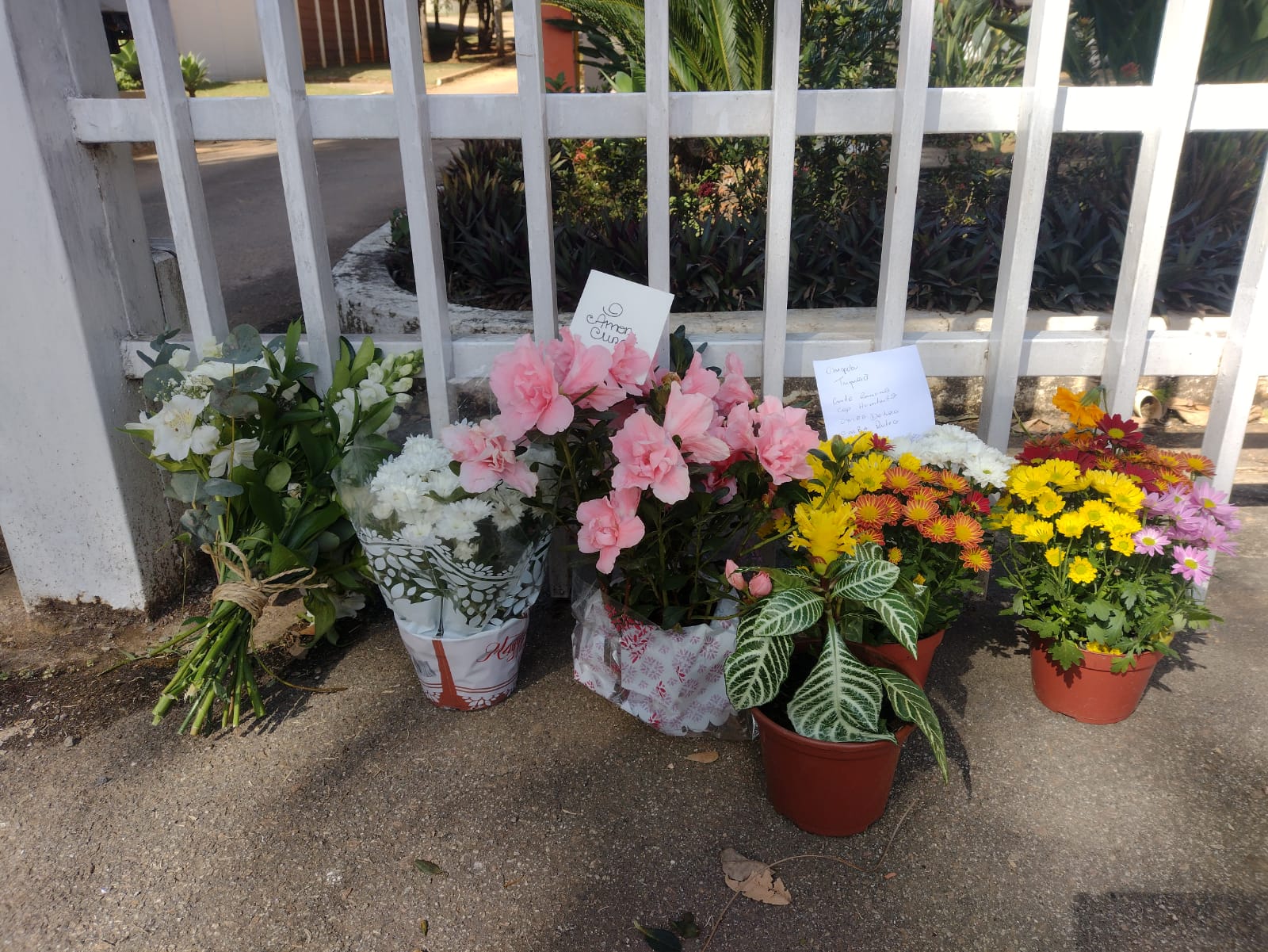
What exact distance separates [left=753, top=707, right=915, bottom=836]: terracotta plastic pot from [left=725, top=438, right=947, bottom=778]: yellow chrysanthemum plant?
30mm

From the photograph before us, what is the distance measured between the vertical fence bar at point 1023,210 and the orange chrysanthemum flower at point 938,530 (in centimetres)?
55

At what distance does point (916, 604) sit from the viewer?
5.54 ft

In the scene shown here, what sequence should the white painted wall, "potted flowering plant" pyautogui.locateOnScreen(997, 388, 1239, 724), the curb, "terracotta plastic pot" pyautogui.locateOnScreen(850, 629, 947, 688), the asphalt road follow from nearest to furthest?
"terracotta plastic pot" pyautogui.locateOnScreen(850, 629, 947, 688)
"potted flowering plant" pyautogui.locateOnScreen(997, 388, 1239, 724)
the asphalt road
the white painted wall
the curb

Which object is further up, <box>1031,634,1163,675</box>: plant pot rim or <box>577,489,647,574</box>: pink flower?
<box>577,489,647,574</box>: pink flower

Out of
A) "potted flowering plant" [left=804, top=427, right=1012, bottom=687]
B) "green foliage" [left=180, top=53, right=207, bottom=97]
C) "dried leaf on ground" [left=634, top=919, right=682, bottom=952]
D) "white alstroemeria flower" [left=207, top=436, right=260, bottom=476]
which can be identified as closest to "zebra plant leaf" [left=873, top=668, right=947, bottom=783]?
"potted flowering plant" [left=804, top=427, right=1012, bottom=687]

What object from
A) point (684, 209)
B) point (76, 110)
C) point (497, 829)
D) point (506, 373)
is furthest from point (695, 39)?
point (497, 829)

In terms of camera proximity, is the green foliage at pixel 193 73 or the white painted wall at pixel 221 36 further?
the white painted wall at pixel 221 36

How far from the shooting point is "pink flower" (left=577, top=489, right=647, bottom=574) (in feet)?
5.23

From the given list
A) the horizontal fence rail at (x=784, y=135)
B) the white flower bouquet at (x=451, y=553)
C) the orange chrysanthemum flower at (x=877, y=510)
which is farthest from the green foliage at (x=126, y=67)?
the orange chrysanthemum flower at (x=877, y=510)

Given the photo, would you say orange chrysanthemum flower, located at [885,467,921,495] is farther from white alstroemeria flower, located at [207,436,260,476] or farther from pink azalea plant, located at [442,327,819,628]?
white alstroemeria flower, located at [207,436,260,476]

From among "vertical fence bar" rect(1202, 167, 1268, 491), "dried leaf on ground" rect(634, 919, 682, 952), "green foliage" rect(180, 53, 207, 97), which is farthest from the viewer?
"green foliage" rect(180, 53, 207, 97)

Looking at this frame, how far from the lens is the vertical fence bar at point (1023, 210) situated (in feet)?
6.27

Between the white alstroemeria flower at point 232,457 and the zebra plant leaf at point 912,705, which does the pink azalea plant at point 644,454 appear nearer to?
the zebra plant leaf at point 912,705

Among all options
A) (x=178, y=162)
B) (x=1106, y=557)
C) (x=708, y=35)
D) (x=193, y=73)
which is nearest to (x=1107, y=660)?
(x=1106, y=557)
